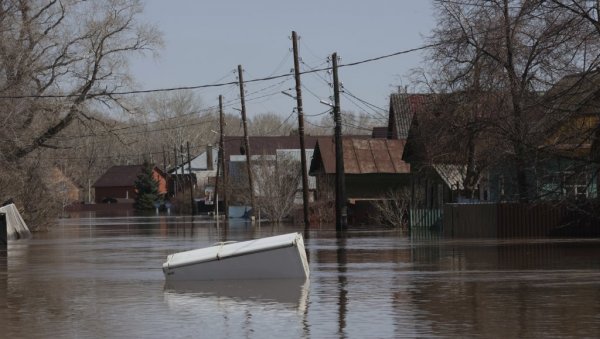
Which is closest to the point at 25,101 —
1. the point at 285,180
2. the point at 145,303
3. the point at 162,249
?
the point at 162,249

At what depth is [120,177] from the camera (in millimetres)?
184500

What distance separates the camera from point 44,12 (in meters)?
60.3

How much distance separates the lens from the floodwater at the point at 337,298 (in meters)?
14.9

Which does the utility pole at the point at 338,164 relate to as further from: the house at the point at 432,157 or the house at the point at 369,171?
the house at the point at 369,171

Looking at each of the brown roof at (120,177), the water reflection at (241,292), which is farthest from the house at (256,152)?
the water reflection at (241,292)

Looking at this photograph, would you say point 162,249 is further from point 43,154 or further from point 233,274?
point 43,154

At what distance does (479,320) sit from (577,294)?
154 inches

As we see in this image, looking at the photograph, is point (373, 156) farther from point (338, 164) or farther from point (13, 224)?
point (13, 224)

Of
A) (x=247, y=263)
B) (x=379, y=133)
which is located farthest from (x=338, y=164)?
(x=379, y=133)

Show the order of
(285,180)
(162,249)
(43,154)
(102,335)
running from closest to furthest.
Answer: (102,335), (162,249), (43,154), (285,180)

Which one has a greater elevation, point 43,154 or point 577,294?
point 43,154

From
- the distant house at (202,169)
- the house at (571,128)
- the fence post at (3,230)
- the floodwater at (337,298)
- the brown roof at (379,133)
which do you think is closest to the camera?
the floodwater at (337,298)

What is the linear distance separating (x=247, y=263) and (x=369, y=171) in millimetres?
47729

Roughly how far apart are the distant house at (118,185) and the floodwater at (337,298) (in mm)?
150605
